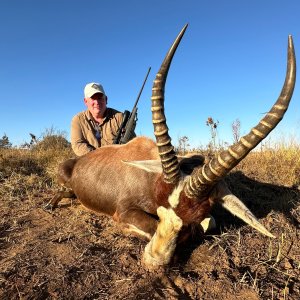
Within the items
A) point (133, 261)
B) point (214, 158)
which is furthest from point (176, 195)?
point (133, 261)

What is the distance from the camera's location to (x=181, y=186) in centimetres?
344

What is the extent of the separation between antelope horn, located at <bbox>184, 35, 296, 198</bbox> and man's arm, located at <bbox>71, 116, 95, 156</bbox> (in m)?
3.66

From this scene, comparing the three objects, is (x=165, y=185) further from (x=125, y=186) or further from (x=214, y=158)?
(x=125, y=186)

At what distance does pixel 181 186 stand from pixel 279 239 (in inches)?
52.1

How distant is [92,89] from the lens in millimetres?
6875

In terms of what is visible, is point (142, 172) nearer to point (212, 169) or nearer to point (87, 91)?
point (212, 169)

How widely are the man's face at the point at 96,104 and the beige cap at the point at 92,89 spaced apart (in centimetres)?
8

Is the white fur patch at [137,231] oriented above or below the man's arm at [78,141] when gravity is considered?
below

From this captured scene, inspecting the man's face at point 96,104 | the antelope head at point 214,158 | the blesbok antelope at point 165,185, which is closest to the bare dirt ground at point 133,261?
the blesbok antelope at point 165,185

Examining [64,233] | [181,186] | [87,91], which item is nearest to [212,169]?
[181,186]

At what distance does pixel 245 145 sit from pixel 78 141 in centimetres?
444

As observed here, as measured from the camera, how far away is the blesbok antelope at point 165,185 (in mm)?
2941

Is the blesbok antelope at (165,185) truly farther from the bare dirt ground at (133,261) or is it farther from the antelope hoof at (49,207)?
the antelope hoof at (49,207)

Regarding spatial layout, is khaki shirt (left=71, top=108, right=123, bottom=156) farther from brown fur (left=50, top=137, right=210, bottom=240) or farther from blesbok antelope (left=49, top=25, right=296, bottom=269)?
blesbok antelope (left=49, top=25, right=296, bottom=269)
